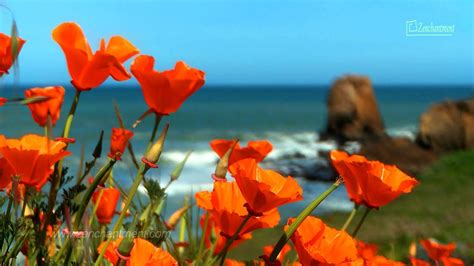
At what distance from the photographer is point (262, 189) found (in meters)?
0.96

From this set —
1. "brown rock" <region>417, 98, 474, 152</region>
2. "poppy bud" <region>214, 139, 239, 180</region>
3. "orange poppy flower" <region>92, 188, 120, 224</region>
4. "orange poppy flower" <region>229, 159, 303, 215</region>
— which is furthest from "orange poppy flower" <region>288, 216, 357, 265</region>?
"brown rock" <region>417, 98, 474, 152</region>

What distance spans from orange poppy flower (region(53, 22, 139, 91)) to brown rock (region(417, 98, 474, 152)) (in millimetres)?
18130

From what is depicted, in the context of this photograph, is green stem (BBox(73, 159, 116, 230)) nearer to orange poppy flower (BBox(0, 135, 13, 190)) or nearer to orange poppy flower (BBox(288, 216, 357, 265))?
orange poppy flower (BBox(0, 135, 13, 190))

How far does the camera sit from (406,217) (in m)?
10.3

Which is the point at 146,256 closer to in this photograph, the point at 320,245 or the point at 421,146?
the point at 320,245

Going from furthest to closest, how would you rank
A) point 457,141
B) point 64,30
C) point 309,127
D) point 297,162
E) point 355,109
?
point 309,127 → point 355,109 → point 297,162 → point 457,141 → point 64,30

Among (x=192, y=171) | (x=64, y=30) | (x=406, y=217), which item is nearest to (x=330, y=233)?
(x=64, y=30)

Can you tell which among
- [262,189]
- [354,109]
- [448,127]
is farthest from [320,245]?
[354,109]

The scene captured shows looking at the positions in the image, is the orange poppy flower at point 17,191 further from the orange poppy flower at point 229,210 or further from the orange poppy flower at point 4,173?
the orange poppy flower at point 229,210

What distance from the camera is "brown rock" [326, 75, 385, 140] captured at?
1054 inches

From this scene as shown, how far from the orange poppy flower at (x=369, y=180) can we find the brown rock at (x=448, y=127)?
1796cm

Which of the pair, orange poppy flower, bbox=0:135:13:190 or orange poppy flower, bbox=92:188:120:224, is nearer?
orange poppy flower, bbox=0:135:13:190

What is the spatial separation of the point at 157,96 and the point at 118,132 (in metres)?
0.12

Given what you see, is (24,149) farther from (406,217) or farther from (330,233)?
(406,217)
